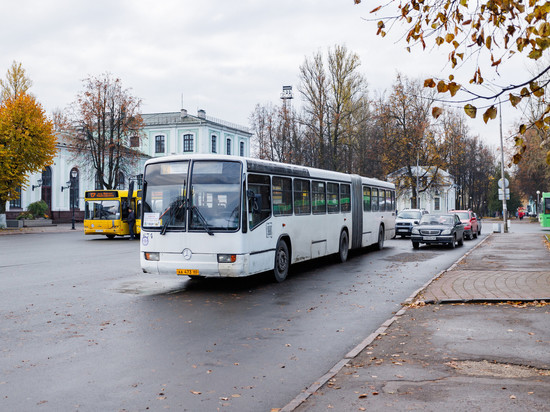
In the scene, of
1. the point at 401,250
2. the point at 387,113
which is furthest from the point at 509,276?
the point at 387,113

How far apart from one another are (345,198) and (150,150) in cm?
6185

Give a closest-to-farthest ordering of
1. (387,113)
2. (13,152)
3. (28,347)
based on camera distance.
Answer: (28,347)
(13,152)
(387,113)

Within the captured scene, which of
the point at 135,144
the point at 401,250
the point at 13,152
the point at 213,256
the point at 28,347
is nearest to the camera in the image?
the point at 28,347

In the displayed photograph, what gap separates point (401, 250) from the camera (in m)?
24.0

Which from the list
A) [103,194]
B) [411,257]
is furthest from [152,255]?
[103,194]

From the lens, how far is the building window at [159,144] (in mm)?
76875

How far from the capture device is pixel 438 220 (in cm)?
2627

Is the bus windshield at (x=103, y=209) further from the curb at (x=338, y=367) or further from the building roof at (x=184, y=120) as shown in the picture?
the building roof at (x=184, y=120)

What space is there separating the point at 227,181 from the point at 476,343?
6373mm

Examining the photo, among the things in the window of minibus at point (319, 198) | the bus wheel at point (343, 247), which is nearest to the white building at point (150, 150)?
the bus wheel at point (343, 247)

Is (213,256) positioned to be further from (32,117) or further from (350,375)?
(32,117)

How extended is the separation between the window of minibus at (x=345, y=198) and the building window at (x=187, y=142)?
57293mm

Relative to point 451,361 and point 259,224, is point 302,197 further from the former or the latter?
point 451,361

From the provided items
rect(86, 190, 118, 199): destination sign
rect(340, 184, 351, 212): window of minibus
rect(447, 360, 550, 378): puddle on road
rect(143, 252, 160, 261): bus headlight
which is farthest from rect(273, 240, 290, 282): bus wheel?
rect(86, 190, 118, 199): destination sign
